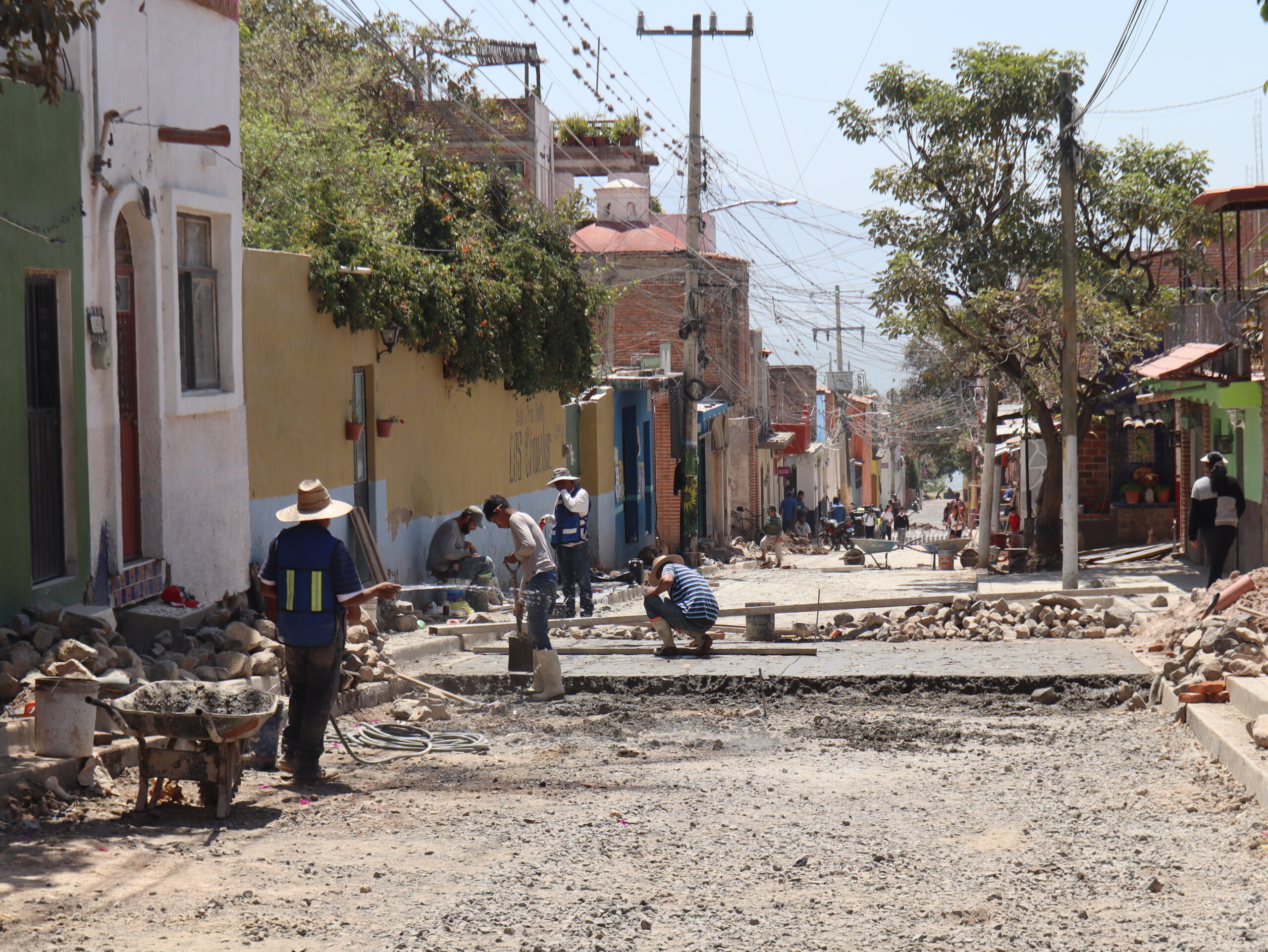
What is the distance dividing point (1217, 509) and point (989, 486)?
1121 cm

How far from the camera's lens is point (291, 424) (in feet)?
43.9

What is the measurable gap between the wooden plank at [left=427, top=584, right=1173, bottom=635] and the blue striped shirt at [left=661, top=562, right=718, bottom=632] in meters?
1.06

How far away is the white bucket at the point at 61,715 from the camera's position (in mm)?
6828

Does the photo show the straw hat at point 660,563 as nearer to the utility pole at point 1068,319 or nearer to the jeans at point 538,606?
the jeans at point 538,606

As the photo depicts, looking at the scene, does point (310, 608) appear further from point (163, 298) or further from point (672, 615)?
point (672, 615)

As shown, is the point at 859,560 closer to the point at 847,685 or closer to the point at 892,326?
the point at 892,326

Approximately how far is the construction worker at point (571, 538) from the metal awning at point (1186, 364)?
7613mm

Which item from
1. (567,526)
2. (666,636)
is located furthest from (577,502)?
(666,636)

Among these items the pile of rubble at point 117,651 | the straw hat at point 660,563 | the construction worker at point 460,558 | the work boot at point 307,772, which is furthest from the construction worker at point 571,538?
the work boot at point 307,772

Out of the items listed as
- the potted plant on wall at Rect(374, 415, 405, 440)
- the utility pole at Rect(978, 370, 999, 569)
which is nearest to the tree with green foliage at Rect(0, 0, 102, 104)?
the potted plant on wall at Rect(374, 415, 405, 440)

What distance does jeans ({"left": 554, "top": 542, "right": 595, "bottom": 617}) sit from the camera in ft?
50.9

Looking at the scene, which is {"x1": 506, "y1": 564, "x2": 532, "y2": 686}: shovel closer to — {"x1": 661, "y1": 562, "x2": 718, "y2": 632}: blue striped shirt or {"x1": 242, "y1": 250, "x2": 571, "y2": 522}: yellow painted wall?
{"x1": 661, "y1": 562, "x2": 718, "y2": 632}: blue striped shirt

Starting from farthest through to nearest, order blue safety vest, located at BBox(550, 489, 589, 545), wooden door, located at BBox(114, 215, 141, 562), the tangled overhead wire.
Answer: blue safety vest, located at BBox(550, 489, 589, 545) < wooden door, located at BBox(114, 215, 141, 562) < the tangled overhead wire

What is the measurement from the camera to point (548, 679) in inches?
435
